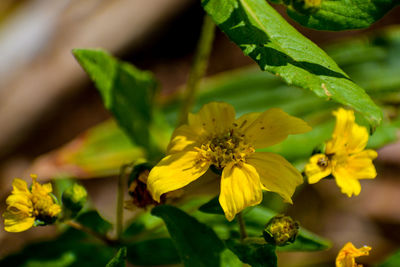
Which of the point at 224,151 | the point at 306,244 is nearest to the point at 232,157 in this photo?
the point at 224,151

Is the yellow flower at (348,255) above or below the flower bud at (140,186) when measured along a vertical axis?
below

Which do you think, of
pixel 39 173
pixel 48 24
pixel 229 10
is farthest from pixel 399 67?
pixel 48 24

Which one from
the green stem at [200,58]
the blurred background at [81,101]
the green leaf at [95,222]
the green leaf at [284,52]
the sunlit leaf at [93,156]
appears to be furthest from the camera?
the blurred background at [81,101]

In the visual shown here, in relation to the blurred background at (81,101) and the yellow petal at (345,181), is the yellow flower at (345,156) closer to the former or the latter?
the yellow petal at (345,181)

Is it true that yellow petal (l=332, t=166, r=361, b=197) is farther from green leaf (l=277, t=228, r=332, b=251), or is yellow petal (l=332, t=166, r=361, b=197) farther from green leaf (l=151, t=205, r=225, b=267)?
green leaf (l=151, t=205, r=225, b=267)

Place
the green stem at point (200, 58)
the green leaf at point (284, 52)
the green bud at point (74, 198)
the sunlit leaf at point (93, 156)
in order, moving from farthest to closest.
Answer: the sunlit leaf at point (93, 156)
the green stem at point (200, 58)
the green bud at point (74, 198)
the green leaf at point (284, 52)

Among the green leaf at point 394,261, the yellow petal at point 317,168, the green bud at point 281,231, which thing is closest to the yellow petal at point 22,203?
the green bud at point 281,231

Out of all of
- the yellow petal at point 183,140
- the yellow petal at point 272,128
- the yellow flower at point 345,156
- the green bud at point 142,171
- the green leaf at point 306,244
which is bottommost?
the green leaf at point 306,244
